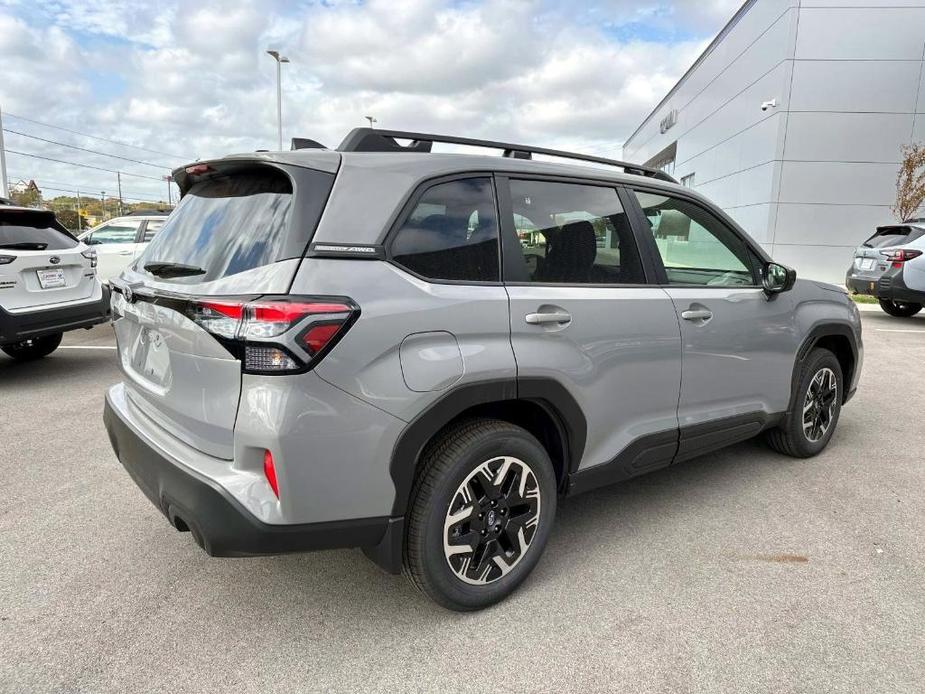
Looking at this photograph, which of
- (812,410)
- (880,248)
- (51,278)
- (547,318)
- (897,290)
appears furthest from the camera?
(880,248)

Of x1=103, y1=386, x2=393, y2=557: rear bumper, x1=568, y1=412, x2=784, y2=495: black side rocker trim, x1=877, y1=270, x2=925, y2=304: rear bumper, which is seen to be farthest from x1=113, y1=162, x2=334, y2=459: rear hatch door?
x1=877, y1=270, x2=925, y2=304: rear bumper

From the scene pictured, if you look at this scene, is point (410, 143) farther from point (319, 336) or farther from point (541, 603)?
point (541, 603)

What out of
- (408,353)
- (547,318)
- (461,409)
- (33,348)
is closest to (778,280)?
(547,318)

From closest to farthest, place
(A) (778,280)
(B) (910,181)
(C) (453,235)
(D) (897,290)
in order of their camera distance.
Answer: (C) (453,235), (A) (778,280), (D) (897,290), (B) (910,181)

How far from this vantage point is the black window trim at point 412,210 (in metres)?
2.18

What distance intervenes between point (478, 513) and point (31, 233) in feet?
18.7

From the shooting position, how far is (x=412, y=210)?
89.0 inches

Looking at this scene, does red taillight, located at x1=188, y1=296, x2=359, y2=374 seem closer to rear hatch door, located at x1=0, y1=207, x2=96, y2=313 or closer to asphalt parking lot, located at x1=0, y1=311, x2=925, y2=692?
asphalt parking lot, located at x1=0, y1=311, x2=925, y2=692

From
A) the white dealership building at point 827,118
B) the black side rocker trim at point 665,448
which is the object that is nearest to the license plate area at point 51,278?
the black side rocker trim at point 665,448

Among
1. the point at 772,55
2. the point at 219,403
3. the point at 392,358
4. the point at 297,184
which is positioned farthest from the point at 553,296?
the point at 772,55

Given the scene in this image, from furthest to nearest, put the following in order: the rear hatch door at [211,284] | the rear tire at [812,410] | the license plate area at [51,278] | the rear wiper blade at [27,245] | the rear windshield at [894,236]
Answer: the rear windshield at [894,236] < the license plate area at [51,278] < the rear wiper blade at [27,245] < the rear tire at [812,410] < the rear hatch door at [211,284]

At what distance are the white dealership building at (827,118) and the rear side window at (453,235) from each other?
58.9 ft

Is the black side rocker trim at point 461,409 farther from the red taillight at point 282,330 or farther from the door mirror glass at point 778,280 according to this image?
the door mirror glass at point 778,280

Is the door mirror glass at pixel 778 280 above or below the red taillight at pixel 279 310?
above
